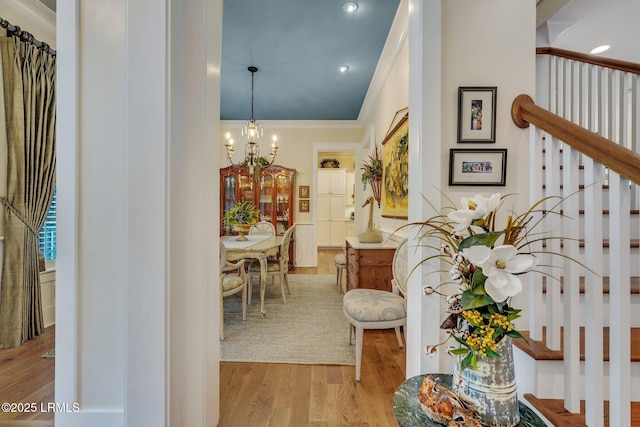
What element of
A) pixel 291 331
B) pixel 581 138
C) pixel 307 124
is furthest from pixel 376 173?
pixel 581 138

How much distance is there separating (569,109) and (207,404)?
323 centimetres

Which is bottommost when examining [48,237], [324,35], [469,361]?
[469,361]

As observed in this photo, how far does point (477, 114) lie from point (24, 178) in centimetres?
345

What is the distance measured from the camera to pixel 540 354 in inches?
42.3

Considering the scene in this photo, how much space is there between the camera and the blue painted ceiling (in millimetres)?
2572

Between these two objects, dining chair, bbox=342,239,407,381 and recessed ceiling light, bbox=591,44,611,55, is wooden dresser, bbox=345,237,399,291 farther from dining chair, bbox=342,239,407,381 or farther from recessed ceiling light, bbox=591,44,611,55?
recessed ceiling light, bbox=591,44,611,55

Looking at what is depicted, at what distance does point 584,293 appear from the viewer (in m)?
1.19

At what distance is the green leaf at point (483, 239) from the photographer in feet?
2.73

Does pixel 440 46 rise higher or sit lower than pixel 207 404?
higher

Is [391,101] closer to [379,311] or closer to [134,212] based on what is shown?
[379,311]

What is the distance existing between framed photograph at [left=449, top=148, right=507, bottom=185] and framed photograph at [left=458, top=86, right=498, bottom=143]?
0.06 m

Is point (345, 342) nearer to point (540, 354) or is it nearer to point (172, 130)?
point (540, 354)

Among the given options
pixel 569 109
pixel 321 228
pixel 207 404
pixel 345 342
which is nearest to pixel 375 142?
pixel 569 109

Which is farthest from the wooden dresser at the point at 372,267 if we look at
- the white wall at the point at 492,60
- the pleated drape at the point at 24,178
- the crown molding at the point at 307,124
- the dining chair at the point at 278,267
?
the crown molding at the point at 307,124
